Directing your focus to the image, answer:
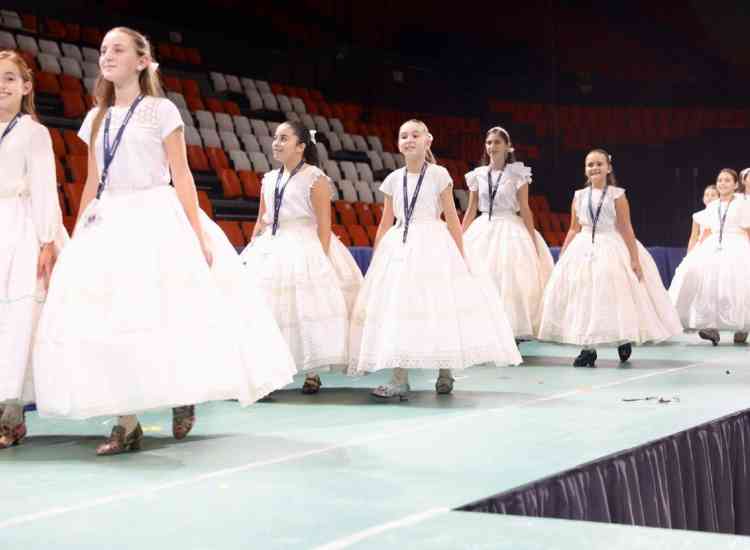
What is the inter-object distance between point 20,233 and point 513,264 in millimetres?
4020

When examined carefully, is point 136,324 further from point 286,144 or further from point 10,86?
point 286,144

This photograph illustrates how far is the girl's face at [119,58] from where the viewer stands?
3.76 metres

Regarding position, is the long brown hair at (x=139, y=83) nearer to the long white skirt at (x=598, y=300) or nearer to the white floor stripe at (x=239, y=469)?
the white floor stripe at (x=239, y=469)

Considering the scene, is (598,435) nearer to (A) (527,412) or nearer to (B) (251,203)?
(A) (527,412)

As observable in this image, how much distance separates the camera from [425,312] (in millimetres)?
5156

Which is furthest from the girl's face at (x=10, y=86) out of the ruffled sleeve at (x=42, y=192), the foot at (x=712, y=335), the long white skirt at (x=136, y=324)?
the foot at (x=712, y=335)

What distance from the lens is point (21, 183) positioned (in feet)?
12.9

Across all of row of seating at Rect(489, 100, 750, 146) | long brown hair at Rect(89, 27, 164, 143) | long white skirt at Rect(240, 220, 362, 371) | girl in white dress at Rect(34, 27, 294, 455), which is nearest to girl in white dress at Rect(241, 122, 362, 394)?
long white skirt at Rect(240, 220, 362, 371)

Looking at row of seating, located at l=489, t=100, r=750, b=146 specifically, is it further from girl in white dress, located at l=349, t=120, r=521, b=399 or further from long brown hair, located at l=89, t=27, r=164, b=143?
long brown hair, located at l=89, t=27, r=164, b=143

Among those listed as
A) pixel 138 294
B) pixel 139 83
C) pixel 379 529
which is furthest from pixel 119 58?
pixel 379 529

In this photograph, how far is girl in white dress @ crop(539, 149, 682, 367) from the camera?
270 inches

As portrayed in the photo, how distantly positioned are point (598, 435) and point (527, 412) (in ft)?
2.58

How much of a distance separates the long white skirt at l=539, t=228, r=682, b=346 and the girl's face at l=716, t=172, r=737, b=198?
84.1 inches

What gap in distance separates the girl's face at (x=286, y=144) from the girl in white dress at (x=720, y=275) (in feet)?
14.7
